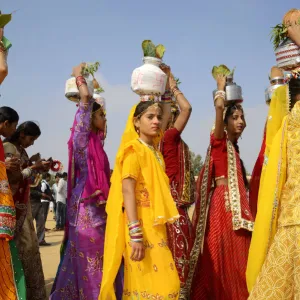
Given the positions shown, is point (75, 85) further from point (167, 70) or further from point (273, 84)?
point (273, 84)

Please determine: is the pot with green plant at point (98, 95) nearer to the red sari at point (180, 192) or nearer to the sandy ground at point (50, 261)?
the red sari at point (180, 192)

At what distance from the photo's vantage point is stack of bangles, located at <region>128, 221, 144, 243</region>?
3700 mm

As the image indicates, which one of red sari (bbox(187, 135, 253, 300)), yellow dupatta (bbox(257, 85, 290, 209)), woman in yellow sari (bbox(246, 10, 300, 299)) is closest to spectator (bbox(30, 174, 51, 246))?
red sari (bbox(187, 135, 253, 300))

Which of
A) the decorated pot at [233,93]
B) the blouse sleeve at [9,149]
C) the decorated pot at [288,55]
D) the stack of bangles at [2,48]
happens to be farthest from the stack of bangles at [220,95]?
the stack of bangles at [2,48]

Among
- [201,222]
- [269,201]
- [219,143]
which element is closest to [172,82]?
[219,143]

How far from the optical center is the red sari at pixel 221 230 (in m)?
5.00

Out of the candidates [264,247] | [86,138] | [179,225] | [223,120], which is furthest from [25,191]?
[264,247]

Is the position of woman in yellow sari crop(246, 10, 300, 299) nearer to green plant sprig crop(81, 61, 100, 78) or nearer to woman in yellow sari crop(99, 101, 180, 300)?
woman in yellow sari crop(99, 101, 180, 300)

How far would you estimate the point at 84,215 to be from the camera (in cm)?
538

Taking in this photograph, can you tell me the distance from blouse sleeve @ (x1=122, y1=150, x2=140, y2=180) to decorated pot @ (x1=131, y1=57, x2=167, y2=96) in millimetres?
960

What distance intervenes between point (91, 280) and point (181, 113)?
7.01 feet

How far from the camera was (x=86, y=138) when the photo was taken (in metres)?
5.55

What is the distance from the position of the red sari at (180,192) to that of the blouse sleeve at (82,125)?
3.02ft

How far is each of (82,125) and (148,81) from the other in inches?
45.1
